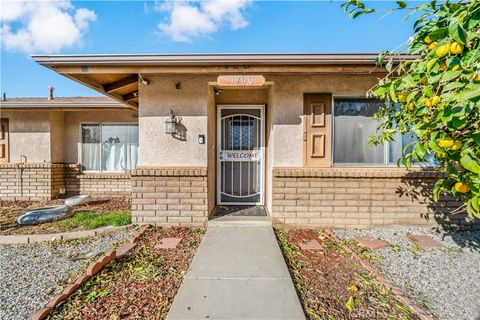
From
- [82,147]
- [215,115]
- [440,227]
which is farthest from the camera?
[82,147]

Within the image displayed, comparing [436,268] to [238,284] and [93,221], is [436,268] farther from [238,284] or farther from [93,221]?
[93,221]

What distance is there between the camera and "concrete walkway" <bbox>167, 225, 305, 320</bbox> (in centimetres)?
227

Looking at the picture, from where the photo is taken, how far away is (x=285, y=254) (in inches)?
140

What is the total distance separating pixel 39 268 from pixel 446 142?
4.81 meters

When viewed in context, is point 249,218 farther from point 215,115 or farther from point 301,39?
point 301,39

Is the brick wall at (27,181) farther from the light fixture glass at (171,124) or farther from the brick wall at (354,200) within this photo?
the brick wall at (354,200)

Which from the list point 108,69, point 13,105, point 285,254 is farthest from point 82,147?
point 285,254

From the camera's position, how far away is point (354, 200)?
461 centimetres

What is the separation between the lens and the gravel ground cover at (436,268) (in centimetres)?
250

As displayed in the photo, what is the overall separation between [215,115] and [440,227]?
5351mm

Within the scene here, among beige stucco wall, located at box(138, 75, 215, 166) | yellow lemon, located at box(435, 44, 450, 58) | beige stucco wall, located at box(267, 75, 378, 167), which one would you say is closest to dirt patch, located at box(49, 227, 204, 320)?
beige stucco wall, located at box(138, 75, 215, 166)

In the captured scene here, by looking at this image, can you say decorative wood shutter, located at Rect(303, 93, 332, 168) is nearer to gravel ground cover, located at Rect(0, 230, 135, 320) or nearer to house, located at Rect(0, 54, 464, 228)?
house, located at Rect(0, 54, 464, 228)

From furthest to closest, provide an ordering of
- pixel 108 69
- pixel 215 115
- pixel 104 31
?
pixel 104 31 < pixel 215 115 < pixel 108 69

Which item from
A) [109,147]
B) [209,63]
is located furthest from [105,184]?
[209,63]
